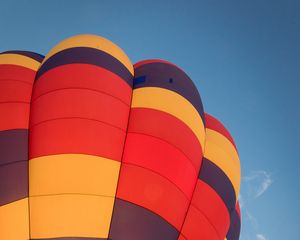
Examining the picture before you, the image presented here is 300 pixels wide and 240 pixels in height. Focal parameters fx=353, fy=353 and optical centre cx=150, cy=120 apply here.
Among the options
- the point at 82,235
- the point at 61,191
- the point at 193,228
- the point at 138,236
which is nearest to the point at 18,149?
the point at 61,191

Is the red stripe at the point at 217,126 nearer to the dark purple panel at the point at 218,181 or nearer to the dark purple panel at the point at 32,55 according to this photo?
the dark purple panel at the point at 218,181

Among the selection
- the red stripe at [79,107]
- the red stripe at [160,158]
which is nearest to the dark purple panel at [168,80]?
the red stripe at [79,107]

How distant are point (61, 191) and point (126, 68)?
2.74 metres

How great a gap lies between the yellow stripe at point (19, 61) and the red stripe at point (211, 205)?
395 centimetres

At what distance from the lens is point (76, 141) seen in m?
5.60

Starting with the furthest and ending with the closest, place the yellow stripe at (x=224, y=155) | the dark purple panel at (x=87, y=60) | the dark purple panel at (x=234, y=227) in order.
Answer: the dark purple panel at (x=234, y=227) → the yellow stripe at (x=224, y=155) → the dark purple panel at (x=87, y=60)

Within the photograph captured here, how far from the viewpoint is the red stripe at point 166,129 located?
6.03 m

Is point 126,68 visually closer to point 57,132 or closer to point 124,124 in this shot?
point 124,124

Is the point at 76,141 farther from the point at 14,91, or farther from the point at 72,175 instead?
the point at 14,91

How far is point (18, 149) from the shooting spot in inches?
224

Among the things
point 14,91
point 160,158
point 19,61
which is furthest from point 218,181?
point 19,61

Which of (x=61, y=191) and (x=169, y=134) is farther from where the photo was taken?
(x=169, y=134)

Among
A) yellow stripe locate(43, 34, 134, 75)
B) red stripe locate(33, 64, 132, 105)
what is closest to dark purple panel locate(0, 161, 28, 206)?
red stripe locate(33, 64, 132, 105)

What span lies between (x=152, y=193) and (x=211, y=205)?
4.00 ft
